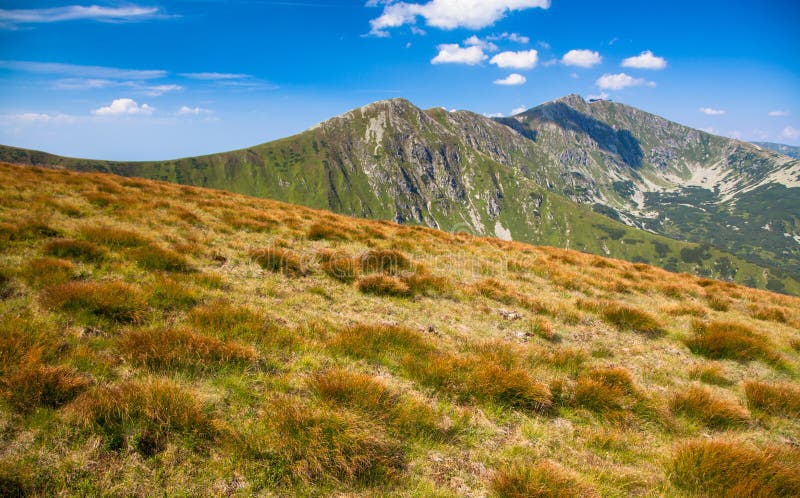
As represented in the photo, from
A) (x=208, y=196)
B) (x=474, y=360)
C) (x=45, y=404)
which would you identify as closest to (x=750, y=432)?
(x=474, y=360)

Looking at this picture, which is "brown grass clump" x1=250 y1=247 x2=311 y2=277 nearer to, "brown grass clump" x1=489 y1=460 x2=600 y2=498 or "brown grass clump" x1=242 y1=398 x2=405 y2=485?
"brown grass clump" x1=242 y1=398 x2=405 y2=485

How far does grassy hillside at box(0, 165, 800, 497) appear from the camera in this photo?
3918mm

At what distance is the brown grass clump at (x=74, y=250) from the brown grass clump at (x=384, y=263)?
288 inches

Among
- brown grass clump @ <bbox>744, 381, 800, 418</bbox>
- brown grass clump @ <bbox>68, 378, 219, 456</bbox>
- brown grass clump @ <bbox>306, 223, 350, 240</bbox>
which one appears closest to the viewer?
brown grass clump @ <bbox>68, 378, 219, 456</bbox>

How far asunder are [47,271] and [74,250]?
Result: 159 cm

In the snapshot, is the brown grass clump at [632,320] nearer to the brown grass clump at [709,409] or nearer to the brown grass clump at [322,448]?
the brown grass clump at [709,409]

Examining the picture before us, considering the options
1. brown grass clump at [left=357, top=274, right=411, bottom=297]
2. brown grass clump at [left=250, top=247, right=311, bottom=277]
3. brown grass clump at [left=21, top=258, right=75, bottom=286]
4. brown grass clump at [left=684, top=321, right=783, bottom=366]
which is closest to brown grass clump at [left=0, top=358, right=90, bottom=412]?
brown grass clump at [left=21, top=258, right=75, bottom=286]

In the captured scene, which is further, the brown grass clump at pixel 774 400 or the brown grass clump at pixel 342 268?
the brown grass clump at pixel 342 268

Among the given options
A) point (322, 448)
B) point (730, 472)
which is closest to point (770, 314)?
point (730, 472)

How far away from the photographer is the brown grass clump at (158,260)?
887 cm

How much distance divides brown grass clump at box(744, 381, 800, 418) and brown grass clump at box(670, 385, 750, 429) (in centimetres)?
87

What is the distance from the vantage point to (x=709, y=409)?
20.9 ft

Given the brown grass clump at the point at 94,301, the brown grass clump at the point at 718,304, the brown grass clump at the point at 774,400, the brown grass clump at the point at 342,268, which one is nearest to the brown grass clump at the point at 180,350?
the brown grass clump at the point at 94,301

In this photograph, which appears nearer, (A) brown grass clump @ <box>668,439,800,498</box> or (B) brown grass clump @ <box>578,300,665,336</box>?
(A) brown grass clump @ <box>668,439,800,498</box>
